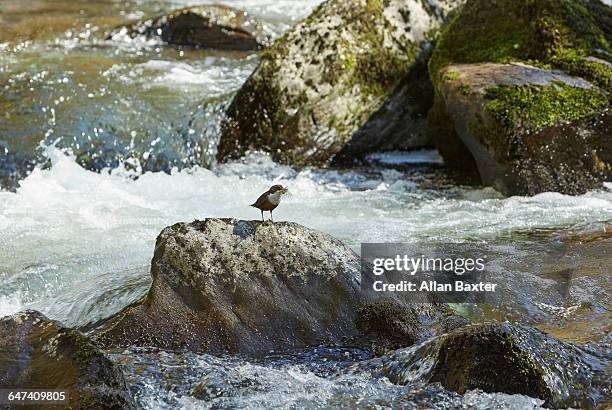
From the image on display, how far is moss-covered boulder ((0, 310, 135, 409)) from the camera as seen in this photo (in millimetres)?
3299

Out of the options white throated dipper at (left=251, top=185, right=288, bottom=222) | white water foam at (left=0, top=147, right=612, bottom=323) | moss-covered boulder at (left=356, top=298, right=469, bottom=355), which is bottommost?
white water foam at (left=0, top=147, right=612, bottom=323)

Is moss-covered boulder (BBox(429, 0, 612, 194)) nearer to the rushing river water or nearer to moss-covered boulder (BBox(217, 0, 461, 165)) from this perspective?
the rushing river water

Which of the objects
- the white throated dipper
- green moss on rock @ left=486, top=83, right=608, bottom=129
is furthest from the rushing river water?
the white throated dipper

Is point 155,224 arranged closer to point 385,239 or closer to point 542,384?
point 385,239

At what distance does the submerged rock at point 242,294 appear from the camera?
A: 433 cm

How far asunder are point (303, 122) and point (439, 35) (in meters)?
1.89

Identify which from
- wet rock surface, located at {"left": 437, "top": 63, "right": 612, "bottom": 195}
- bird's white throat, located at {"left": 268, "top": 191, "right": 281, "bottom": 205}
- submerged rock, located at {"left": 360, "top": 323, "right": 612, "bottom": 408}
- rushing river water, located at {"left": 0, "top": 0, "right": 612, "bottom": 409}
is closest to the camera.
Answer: submerged rock, located at {"left": 360, "top": 323, "right": 612, "bottom": 408}

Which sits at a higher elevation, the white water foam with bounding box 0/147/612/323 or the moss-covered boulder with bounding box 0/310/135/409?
the moss-covered boulder with bounding box 0/310/135/409

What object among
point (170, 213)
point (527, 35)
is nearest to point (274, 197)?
point (170, 213)

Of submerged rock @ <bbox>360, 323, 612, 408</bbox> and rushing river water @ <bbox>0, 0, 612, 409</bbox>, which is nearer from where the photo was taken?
submerged rock @ <bbox>360, 323, 612, 408</bbox>

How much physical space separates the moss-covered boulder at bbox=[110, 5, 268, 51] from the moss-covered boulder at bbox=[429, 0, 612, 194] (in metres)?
4.54

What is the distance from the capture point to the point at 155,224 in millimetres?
6785

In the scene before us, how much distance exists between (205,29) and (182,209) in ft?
19.0

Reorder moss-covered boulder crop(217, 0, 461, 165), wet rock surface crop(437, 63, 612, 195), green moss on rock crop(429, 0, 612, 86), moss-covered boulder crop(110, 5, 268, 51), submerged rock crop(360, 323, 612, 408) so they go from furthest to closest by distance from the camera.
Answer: moss-covered boulder crop(110, 5, 268, 51)
moss-covered boulder crop(217, 0, 461, 165)
green moss on rock crop(429, 0, 612, 86)
wet rock surface crop(437, 63, 612, 195)
submerged rock crop(360, 323, 612, 408)
